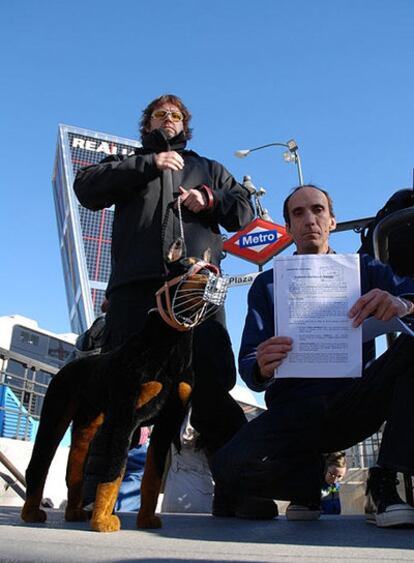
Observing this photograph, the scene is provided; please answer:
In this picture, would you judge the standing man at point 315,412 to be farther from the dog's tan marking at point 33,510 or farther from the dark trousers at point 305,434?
the dog's tan marking at point 33,510

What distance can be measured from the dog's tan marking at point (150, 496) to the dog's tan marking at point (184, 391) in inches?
7.6

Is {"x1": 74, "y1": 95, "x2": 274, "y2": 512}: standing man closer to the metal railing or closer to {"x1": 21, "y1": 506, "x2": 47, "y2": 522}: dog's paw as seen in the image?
{"x1": 21, "y1": 506, "x2": 47, "y2": 522}: dog's paw

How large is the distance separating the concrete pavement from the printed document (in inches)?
18.3

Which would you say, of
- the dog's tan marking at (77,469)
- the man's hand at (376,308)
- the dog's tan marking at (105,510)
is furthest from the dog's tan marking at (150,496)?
the man's hand at (376,308)

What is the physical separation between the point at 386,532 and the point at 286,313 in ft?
2.24

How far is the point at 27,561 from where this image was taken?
1035 millimetres

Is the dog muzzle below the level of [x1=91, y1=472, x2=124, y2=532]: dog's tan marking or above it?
above

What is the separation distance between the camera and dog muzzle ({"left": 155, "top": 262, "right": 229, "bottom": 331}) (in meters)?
1.68

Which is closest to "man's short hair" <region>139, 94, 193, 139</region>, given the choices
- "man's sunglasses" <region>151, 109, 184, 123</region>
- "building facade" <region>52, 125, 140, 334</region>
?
"man's sunglasses" <region>151, 109, 184, 123</region>

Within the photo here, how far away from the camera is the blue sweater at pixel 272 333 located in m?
1.98

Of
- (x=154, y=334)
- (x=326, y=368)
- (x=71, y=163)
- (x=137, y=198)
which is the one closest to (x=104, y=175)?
(x=137, y=198)

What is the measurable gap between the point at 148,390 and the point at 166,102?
1.44 m

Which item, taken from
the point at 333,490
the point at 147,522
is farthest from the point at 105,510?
the point at 333,490

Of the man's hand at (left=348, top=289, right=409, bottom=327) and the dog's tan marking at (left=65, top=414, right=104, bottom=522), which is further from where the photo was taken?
the dog's tan marking at (left=65, top=414, right=104, bottom=522)
